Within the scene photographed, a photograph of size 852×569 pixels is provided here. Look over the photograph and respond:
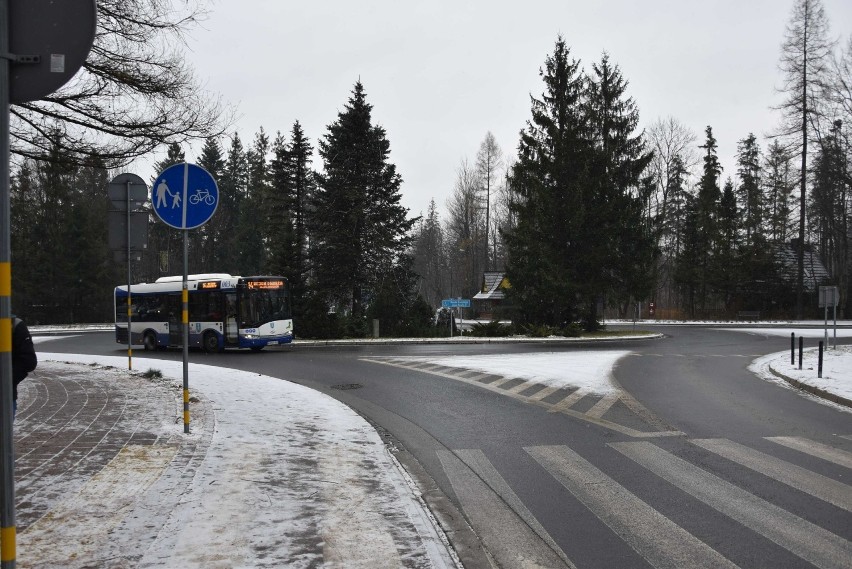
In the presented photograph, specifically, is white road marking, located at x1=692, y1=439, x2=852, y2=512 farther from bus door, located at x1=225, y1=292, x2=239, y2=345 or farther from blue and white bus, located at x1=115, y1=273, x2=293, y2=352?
bus door, located at x1=225, y1=292, x2=239, y2=345

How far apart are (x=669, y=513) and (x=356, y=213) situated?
3101cm

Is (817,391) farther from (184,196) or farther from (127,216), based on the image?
(127,216)

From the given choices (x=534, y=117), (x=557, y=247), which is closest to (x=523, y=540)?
(x=557, y=247)

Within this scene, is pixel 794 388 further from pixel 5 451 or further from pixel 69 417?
pixel 5 451

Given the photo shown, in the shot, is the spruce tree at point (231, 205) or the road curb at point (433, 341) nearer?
the road curb at point (433, 341)

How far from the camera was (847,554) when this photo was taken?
4.40 metres

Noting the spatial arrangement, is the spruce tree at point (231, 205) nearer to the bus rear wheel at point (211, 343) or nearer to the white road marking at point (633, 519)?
the bus rear wheel at point (211, 343)

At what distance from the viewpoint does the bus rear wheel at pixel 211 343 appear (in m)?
24.1

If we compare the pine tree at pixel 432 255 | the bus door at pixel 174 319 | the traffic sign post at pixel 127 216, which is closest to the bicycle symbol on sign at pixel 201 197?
the traffic sign post at pixel 127 216

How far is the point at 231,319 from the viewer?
942 inches

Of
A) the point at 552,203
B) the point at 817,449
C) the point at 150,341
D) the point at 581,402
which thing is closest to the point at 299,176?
the point at 552,203

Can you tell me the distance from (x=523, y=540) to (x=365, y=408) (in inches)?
257

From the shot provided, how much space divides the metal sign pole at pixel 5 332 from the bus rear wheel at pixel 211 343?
22.0m

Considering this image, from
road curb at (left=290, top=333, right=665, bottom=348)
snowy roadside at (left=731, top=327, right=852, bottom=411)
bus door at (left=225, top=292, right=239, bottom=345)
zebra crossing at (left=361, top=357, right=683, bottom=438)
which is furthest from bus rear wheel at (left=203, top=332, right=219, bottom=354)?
snowy roadside at (left=731, top=327, right=852, bottom=411)
